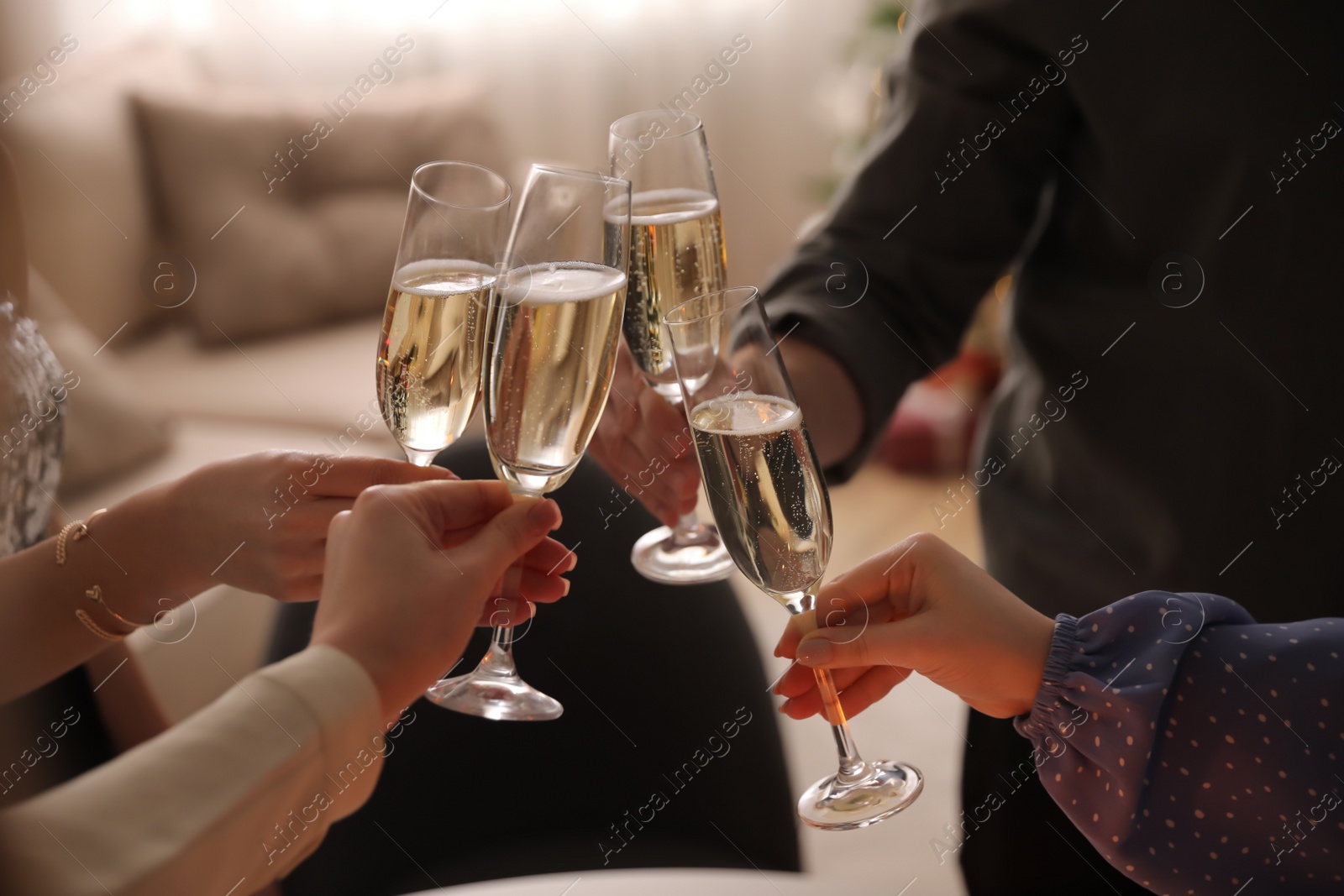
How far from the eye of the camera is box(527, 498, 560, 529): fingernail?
642 mm

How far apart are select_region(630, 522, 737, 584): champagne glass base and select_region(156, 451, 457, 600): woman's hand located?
235mm

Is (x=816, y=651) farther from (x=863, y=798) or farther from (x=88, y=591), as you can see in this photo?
(x=88, y=591)

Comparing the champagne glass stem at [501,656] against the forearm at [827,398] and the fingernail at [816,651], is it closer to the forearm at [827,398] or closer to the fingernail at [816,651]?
the fingernail at [816,651]

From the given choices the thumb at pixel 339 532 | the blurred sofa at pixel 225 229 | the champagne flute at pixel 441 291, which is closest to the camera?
the thumb at pixel 339 532

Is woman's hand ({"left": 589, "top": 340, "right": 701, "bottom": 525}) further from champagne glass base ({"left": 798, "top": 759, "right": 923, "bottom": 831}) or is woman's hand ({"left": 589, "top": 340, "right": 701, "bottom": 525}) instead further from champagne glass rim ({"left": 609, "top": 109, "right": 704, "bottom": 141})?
champagne glass base ({"left": 798, "top": 759, "right": 923, "bottom": 831})

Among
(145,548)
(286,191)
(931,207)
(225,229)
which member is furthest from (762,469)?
(286,191)

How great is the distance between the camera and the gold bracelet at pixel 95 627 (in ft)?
2.51

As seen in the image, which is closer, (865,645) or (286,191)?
(865,645)

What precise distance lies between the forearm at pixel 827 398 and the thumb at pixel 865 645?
17.8 inches

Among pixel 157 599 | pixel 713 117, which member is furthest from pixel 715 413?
pixel 713 117

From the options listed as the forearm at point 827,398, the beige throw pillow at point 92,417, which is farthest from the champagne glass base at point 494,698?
the beige throw pillow at point 92,417

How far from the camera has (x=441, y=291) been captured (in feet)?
2.30

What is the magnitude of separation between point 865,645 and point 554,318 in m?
→ 0.27

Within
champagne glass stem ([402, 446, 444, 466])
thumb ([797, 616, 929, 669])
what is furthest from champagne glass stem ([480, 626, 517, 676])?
thumb ([797, 616, 929, 669])
